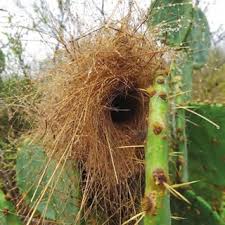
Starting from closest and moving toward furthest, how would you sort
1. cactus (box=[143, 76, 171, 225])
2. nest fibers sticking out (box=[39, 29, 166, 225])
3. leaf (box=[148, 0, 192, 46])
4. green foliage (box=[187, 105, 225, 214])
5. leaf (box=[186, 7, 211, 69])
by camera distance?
1. cactus (box=[143, 76, 171, 225])
2. nest fibers sticking out (box=[39, 29, 166, 225])
3. leaf (box=[148, 0, 192, 46])
4. green foliage (box=[187, 105, 225, 214])
5. leaf (box=[186, 7, 211, 69])

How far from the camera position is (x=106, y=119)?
4.44 ft

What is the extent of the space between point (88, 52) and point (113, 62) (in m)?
0.07

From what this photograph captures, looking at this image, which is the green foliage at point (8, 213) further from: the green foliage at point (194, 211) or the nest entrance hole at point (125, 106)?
the green foliage at point (194, 211)

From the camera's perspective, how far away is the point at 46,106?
Result: 1423 millimetres

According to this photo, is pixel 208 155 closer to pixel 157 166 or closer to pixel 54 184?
pixel 54 184

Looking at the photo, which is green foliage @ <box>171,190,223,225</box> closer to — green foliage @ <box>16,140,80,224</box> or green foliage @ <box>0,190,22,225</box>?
green foliage @ <box>16,140,80,224</box>

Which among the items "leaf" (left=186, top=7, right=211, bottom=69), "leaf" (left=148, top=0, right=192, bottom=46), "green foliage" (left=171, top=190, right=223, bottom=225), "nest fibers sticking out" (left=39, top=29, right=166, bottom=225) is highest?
"leaf" (left=186, top=7, right=211, bottom=69)

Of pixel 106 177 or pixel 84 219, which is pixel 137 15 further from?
pixel 84 219

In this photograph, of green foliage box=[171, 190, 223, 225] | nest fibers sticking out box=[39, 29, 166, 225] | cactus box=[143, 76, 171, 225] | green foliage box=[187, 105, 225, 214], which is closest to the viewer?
cactus box=[143, 76, 171, 225]

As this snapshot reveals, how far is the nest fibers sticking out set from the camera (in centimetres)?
132

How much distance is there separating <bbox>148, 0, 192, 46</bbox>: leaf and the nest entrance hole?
0.14 m

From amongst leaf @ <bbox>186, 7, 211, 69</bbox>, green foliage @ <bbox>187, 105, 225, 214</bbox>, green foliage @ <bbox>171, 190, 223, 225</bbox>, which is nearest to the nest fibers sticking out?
green foliage @ <bbox>171, 190, 223, 225</bbox>

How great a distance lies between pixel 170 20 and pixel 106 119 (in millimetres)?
523

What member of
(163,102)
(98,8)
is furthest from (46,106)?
(163,102)
